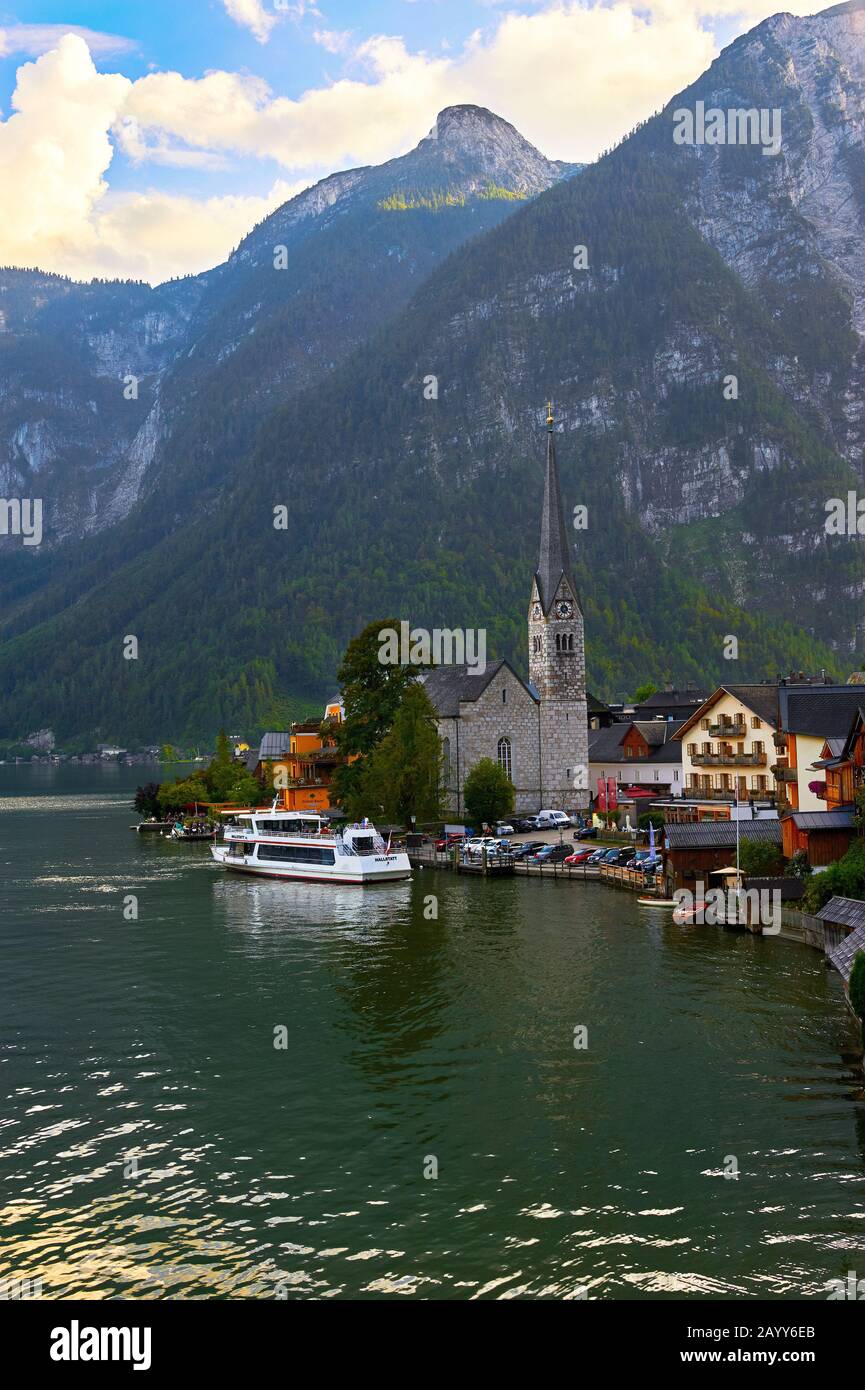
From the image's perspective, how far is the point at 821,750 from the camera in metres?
65.6

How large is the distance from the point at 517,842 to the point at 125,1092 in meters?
56.9

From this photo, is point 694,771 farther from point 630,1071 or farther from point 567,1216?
point 567,1216

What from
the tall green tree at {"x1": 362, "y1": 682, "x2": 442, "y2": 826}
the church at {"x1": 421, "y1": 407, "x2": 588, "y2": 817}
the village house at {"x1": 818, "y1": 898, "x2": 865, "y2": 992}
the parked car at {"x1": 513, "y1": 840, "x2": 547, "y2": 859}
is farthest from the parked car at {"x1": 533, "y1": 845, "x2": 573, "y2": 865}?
the village house at {"x1": 818, "y1": 898, "x2": 865, "y2": 992}

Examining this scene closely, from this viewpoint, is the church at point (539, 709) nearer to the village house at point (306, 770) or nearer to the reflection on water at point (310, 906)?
the village house at point (306, 770)

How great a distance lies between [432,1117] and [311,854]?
177ft

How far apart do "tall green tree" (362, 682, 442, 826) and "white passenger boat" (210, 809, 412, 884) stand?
4.94 m

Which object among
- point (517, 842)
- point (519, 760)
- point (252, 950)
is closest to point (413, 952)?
point (252, 950)

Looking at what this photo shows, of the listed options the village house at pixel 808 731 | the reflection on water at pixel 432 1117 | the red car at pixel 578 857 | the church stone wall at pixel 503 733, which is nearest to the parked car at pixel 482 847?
the red car at pixel 578 857

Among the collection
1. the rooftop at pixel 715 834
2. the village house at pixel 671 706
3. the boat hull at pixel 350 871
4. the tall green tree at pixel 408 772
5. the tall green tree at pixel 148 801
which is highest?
the village house at pixel 671 706

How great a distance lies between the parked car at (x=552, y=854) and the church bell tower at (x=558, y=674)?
25553 millimetres

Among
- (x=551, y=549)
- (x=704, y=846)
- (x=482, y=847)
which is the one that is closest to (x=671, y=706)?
(x=551, y=549)

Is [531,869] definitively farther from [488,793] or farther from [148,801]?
[148,801]

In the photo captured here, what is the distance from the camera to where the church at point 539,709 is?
105 metres

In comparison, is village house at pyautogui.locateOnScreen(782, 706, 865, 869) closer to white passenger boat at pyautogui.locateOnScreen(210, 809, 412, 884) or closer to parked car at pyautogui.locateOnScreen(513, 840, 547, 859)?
parked car at pyautogui.locateOnScreen(513, 840, 547, 859)
